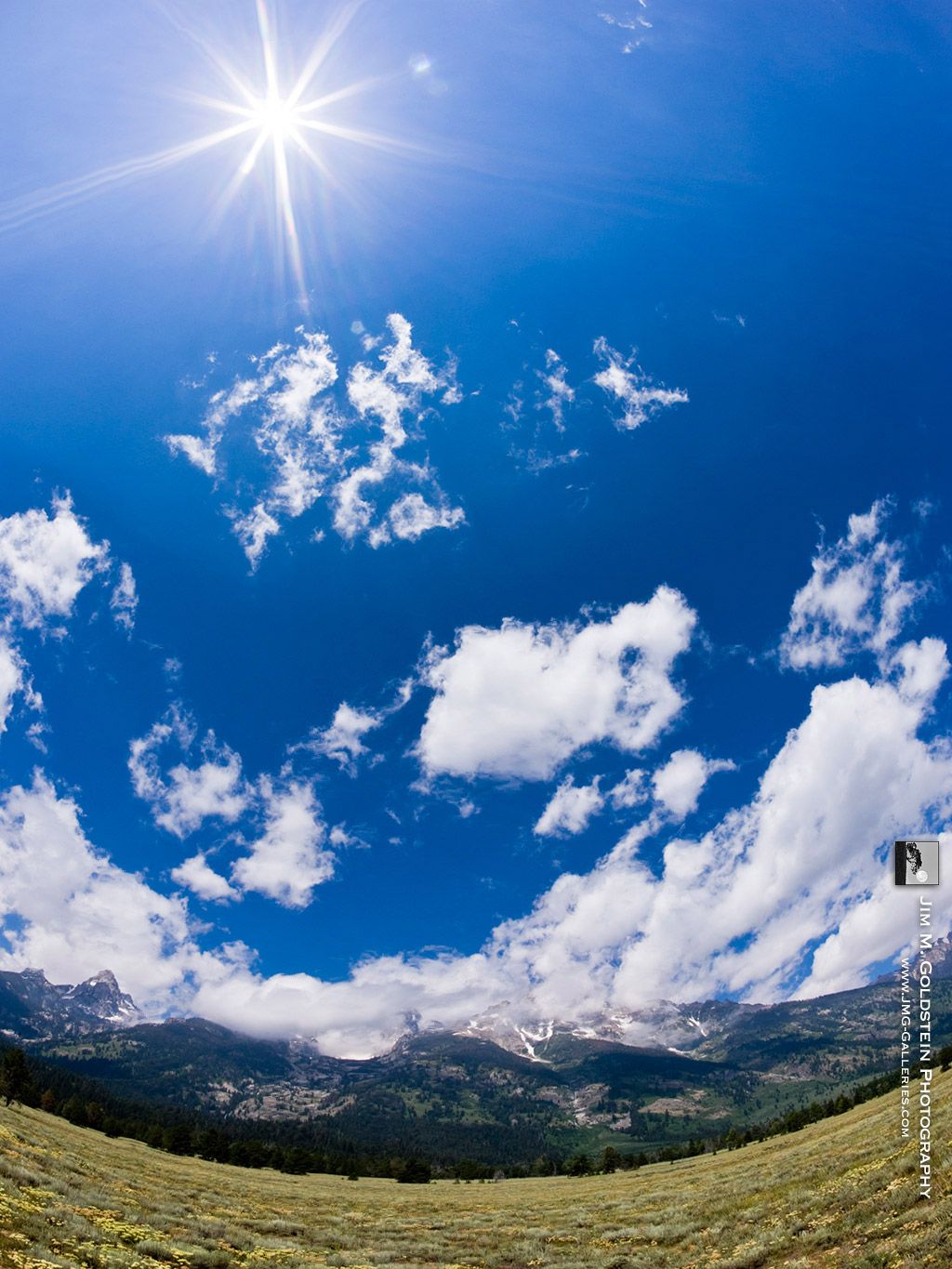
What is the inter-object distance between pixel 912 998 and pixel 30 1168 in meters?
43.4

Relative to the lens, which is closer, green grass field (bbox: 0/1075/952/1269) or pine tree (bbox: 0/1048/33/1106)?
green grass field (bbox: 0/1075/952/1269)

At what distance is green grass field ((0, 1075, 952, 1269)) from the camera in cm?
1773

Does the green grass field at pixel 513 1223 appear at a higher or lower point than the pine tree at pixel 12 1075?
higher

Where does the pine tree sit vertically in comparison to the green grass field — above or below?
below

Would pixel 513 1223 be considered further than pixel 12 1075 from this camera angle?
No

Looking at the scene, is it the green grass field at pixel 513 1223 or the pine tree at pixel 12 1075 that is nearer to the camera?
the green grass field at pixel 513 1223

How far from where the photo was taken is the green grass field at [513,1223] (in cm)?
1773

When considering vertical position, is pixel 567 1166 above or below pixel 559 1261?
below

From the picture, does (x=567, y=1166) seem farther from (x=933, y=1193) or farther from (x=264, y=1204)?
(x=933, y=1193)

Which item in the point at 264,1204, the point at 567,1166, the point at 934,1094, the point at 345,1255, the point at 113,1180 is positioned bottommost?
the point at 567,1166

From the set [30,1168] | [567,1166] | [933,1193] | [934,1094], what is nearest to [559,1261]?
[933,1193]

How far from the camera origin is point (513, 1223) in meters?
38.7

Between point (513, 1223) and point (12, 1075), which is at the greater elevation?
point (513, 1223)

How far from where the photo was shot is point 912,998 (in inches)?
1194
